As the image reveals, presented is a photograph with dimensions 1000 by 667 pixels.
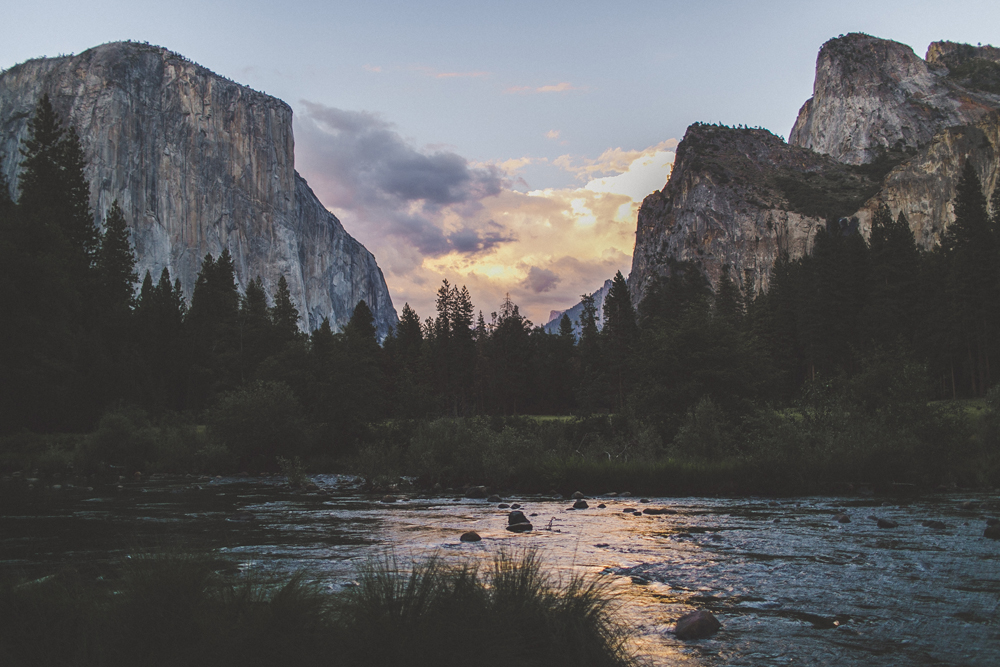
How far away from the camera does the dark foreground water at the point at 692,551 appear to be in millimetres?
6816

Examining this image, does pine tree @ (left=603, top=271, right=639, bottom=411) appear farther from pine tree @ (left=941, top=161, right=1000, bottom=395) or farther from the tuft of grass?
the tuft of grass

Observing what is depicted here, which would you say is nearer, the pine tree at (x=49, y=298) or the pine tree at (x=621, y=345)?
the pine tree at (x=49, y=298)

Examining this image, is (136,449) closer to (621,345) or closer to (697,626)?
(697,626)

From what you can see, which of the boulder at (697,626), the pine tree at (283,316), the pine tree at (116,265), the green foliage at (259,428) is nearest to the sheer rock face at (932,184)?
the pine tree at (283,316)

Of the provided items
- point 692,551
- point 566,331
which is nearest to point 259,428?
point 692,551

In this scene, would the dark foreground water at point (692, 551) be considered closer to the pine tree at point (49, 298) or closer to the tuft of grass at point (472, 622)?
the tuft of grass at point (472, 622)

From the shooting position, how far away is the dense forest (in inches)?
1231

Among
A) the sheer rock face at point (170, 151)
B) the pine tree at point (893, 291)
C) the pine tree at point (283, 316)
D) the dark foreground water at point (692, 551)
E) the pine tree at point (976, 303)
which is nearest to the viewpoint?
the dark foreground water at point (692, 551)

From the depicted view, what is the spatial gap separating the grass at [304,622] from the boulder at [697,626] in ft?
6.62

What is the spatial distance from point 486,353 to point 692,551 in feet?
285

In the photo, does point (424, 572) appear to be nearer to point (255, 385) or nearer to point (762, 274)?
point (255, 385)

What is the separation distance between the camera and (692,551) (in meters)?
11.5

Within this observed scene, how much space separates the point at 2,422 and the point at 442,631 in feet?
168

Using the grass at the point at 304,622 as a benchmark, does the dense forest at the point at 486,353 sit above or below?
above
